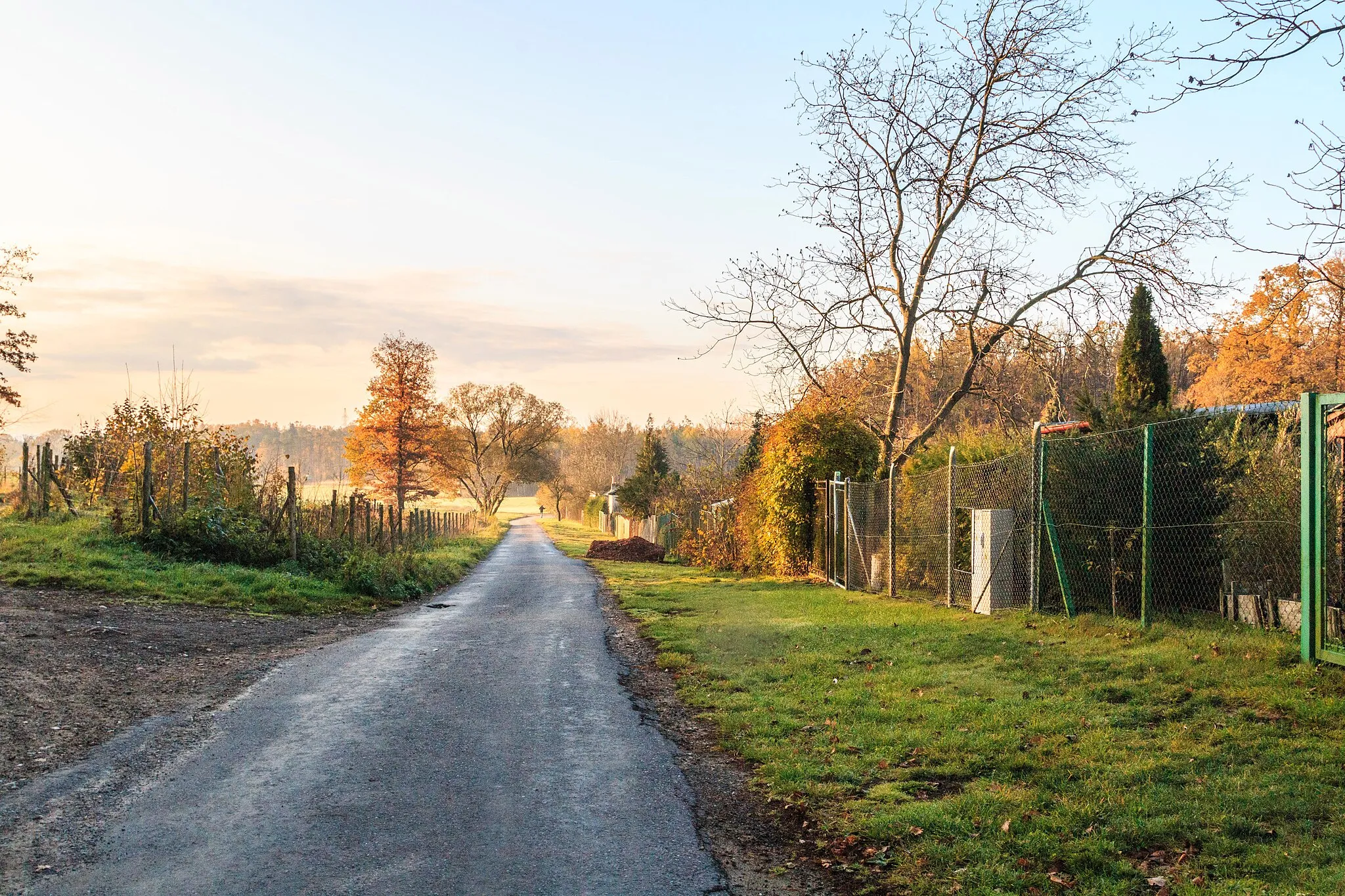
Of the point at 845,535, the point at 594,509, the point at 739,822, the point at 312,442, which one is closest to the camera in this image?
the point at 739,822

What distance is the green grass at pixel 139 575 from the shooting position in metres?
13.7

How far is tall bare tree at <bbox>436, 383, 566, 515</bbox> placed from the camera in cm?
8625

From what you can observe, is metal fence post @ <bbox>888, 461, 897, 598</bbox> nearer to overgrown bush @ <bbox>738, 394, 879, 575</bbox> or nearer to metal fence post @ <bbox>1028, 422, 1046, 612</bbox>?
metal fence post @ <bbox>1028, 422, 1046, 612</bbox>

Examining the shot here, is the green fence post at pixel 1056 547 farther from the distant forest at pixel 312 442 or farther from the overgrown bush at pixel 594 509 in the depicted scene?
the distant forest at pixel 312 442

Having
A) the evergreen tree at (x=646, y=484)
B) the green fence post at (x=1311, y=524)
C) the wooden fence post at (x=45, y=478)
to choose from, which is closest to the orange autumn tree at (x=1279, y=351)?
the green fence post at (x=1311, y=524)

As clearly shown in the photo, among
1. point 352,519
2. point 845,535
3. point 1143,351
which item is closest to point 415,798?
point 845,535

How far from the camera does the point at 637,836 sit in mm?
4875

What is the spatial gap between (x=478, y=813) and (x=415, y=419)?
6134cm

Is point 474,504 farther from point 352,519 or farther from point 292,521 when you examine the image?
point 292,521

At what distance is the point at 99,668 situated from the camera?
9039 mm

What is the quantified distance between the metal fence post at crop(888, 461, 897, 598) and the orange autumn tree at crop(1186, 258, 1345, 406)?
16.9 feet

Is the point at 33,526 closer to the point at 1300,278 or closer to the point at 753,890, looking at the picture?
the point at 753,890

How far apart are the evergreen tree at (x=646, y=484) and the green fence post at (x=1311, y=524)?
131 ft

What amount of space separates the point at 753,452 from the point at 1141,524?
24.5m
